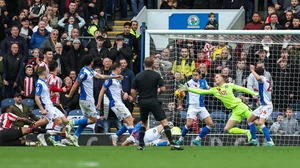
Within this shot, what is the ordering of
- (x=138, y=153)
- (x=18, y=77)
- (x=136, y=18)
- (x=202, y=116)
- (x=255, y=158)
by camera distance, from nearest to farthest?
(x=255, y=158) → (x=138, y=153) → (x=202, y=116) → (x=18, y=77) → (x=136, y=18)

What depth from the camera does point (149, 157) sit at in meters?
18.2

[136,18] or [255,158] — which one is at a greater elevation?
[136,18]

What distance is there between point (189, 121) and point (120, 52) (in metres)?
4.07

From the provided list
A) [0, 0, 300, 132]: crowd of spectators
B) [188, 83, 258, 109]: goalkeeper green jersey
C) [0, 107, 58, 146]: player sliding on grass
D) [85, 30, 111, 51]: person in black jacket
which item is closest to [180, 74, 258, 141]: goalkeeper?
[188, 83, 258, 109]: goalkeeper green jersey

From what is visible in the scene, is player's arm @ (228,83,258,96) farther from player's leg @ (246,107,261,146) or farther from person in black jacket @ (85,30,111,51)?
person in black jacket @ (85,30,111,51)

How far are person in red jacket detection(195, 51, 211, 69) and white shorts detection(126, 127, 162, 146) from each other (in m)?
2.57

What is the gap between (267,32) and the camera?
24.2 m

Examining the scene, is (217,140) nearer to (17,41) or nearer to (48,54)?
(48,54)

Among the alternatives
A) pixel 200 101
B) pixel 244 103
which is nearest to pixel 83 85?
pixel 200 101

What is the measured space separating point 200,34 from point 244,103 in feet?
7.04

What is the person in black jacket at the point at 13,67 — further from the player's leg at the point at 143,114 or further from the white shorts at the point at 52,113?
the player's leg at the point at 143,114

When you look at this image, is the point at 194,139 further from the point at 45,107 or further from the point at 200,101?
the point at 45,107

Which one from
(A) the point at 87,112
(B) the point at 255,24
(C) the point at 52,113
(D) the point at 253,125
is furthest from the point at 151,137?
(B) the point at 255,24

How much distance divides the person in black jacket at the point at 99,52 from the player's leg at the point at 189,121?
12.5 ft
